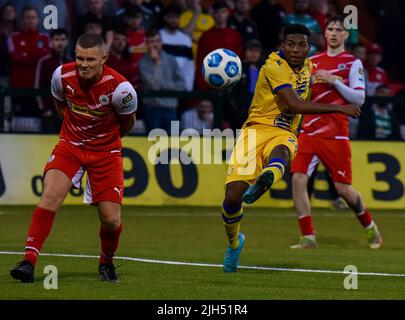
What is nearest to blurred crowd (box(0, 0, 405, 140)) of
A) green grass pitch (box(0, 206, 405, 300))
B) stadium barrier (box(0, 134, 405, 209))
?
stadium barrier (box(0, 134, 405, 209))

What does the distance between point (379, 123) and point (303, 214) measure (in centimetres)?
541

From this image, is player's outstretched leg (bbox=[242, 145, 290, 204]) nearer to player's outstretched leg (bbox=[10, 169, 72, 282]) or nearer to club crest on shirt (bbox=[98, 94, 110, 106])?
club crest on shirt (bbox=[98, 94, 110, 106])

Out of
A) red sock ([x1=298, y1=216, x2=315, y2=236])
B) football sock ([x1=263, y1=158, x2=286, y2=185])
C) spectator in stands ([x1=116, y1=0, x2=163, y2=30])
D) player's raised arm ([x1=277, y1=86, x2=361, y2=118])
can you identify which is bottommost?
red sock ([x1=298, y1=216, x2=315, y2=236])

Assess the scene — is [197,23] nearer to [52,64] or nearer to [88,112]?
[52,64]

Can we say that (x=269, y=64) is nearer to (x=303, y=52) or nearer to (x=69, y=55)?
(x=303, y=52)

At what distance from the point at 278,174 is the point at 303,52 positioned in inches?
59.7

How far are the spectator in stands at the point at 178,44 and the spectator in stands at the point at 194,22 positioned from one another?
596 mm

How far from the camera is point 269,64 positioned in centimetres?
1192

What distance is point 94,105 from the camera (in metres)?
10.5

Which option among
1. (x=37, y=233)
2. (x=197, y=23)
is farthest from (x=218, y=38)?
(x=37, y=233)

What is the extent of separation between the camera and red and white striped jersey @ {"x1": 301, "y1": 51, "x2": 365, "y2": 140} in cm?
1421

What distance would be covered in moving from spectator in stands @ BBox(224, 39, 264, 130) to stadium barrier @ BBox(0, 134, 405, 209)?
53cm

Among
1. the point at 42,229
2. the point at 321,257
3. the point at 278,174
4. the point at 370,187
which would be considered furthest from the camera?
the point at 370,187
